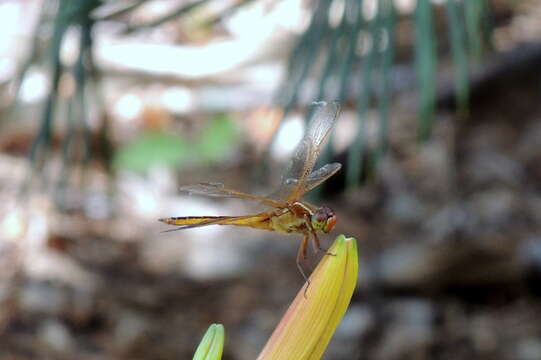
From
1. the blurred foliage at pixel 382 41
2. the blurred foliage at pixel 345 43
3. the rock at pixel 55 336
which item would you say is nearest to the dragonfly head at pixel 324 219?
the blurred foliage at pixel 345 43

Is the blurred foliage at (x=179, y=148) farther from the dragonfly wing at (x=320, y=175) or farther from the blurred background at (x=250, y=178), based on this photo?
the dragonfly wing at (x=320, y=175)

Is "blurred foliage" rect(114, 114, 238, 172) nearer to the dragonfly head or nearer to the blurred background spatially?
the blurred background

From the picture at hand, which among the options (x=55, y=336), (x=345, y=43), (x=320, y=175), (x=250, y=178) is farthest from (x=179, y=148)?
(x=320, y=175)

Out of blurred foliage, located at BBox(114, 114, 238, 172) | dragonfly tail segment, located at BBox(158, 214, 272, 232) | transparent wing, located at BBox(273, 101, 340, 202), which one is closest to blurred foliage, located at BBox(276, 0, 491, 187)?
transparent wing, located at BBox(273, 101, 340, 202)

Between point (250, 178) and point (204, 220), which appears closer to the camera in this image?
point (204, 220)

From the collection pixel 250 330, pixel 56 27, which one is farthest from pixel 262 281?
pixel 56 27

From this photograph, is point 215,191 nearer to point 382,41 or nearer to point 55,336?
point 382,41
